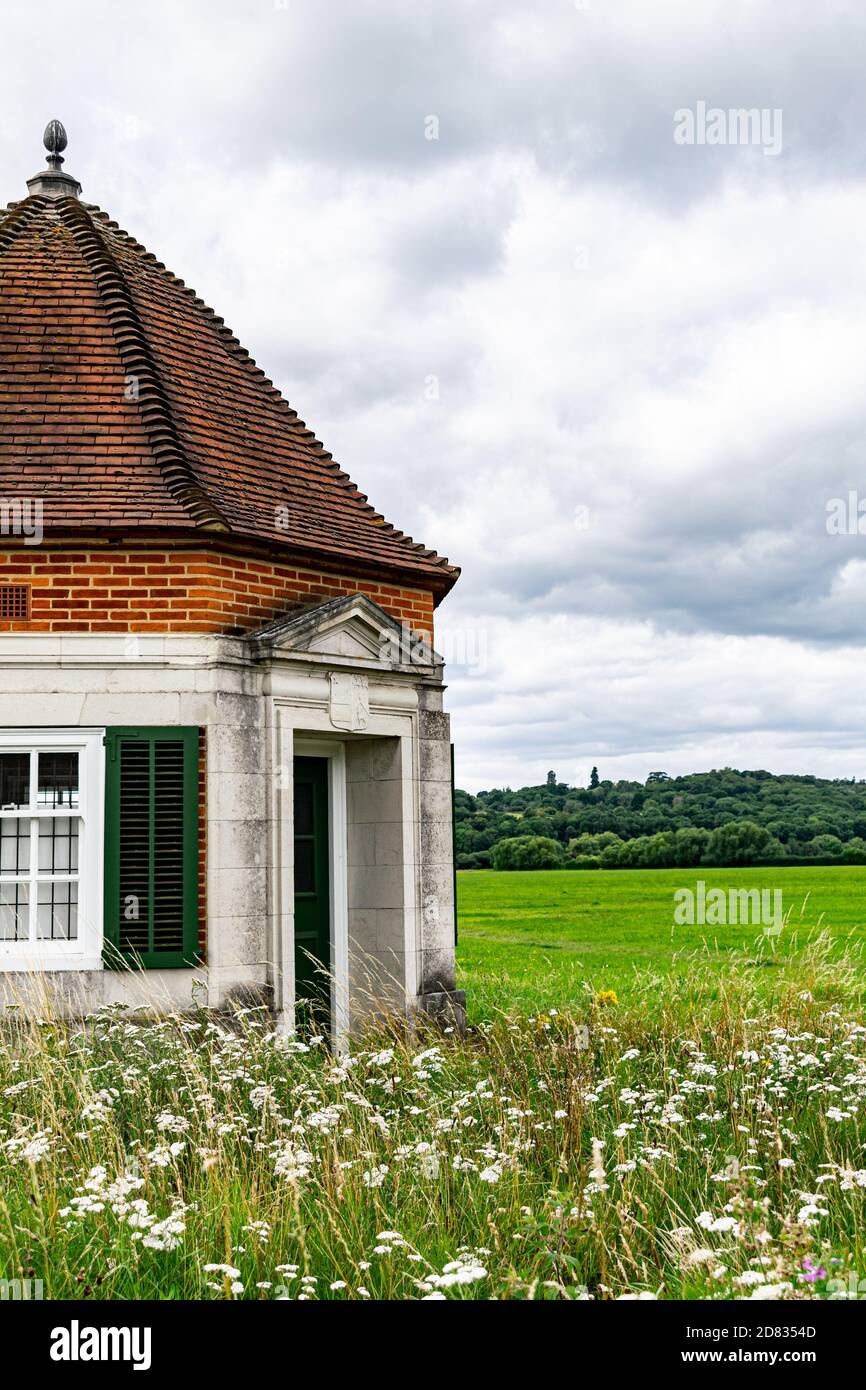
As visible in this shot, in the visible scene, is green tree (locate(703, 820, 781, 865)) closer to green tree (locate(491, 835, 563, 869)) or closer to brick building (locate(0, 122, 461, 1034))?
green tree (locate(491, 835, 563, 869))

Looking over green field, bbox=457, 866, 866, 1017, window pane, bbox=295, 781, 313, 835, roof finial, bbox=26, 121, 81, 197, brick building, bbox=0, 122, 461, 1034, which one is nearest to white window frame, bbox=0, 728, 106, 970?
brick building, bbox=0, 122, 461, 1034

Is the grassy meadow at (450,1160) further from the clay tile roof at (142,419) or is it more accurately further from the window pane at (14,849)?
the clay tile roof at (142,419)

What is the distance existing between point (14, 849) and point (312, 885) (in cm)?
280

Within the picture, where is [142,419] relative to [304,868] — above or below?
above

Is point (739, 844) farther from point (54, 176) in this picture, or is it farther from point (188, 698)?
point (188, 698)

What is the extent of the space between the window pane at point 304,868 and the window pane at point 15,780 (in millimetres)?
2639

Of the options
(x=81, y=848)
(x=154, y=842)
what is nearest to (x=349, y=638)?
(x=154, y=842)

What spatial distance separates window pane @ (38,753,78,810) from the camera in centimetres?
968

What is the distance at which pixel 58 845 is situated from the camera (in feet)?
31.9

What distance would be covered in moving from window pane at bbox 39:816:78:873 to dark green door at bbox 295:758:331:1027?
2208 millimetres

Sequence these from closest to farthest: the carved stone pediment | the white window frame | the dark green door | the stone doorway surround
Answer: the white window frame
the carved stone pediment
the stone doorway surround
the dark green door
